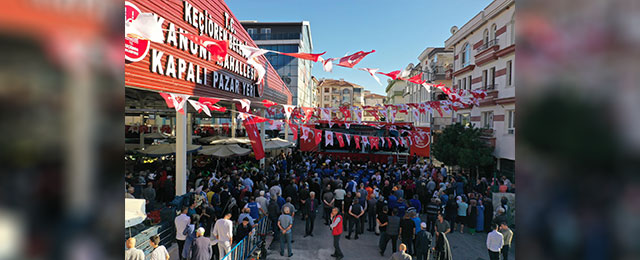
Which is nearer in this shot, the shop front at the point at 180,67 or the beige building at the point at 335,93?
the shop front at the point at 180,67

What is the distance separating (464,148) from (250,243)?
14.3 metres

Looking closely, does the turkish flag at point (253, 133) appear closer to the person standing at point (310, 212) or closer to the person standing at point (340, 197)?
the person standing at point (310, 212)

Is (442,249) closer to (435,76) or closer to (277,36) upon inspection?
(435,76)

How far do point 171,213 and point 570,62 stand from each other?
10.4m

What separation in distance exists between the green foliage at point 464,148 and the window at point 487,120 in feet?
4.37

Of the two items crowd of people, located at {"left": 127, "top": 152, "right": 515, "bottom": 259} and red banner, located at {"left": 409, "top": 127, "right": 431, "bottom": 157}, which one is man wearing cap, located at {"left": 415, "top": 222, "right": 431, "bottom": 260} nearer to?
crowd of people, located at {"left": 127, "top": 152, "right": 515, "bottom": 259}

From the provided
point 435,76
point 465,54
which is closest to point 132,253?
point 465,54

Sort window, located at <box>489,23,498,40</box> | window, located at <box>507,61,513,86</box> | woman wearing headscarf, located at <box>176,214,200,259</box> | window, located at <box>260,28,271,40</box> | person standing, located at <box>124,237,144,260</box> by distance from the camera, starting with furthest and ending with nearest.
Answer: window, located at <box>260,28,271,40</box> → window, located at <box>489,23,498,40</box> → window, located at <box>507,61,513,86</box> → woman wearing headscarf, located at <box>176,214,200,259</box> → person standing, located at <box>124,237,144,260</box>

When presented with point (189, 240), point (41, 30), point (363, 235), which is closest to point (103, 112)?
point (41, 30)

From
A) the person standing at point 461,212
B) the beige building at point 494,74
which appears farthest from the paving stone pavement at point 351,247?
the beige building at point 494,74

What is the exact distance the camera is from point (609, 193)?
2.34ft

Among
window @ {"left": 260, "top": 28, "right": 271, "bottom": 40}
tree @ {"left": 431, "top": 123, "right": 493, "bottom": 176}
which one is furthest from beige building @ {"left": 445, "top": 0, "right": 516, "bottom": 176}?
window @ {"left": 260, "top": 28, "right": 271, "bottom": 40}

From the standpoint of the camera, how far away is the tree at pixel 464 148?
18094 millimetres

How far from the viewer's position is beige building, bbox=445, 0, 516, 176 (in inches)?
671
